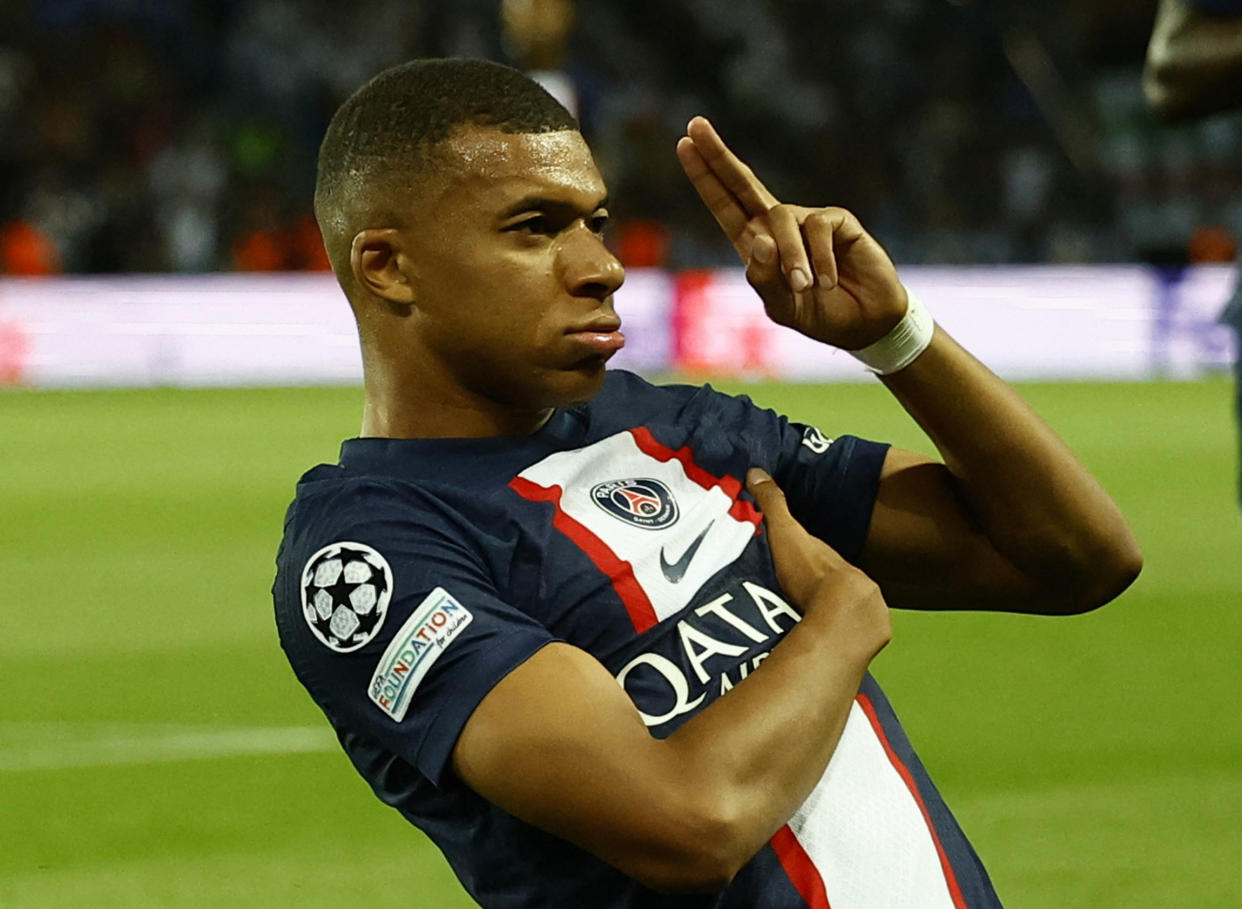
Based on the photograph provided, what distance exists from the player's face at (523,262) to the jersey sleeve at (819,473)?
0.39 m

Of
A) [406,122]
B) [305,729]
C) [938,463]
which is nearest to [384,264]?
[406,122]

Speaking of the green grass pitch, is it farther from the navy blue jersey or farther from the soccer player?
the navy blue jersey

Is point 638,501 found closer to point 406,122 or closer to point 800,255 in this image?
point 800,255

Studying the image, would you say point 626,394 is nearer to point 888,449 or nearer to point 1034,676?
point 888,449

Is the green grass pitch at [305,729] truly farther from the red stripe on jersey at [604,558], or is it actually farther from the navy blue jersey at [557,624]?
the red stripe on jersey at [604,558]

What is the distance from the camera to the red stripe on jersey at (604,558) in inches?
99.1

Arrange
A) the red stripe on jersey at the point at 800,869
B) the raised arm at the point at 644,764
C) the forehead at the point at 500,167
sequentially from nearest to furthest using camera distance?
the raised arm at the point at 644,764 → the red stripe on jersey at the point at 800,869 → the forehead at the point at 500,167

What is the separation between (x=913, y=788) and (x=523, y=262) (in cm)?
88

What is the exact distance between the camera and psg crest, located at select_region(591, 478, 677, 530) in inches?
103

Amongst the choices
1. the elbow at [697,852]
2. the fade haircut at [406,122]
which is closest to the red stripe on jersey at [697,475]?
the fade haircut at [406,122]

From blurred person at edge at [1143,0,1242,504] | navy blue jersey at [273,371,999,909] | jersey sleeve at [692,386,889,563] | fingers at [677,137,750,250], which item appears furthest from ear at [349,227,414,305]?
blurred person at edge at [1143,0,1242,504]

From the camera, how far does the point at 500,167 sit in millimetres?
2541

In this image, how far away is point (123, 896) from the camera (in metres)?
4.21

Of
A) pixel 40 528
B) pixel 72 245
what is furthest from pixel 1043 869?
pixel 72 245
